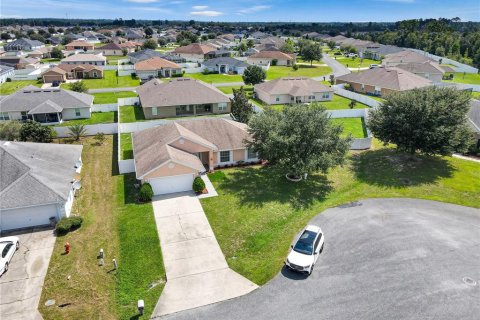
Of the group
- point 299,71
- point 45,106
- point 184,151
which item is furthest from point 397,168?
point 299,71

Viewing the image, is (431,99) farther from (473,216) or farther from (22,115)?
(22,115)

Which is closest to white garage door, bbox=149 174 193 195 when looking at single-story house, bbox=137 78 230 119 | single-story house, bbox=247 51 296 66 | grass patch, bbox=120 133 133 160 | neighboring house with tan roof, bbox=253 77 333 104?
grass patch, bbox=120 133 133 160

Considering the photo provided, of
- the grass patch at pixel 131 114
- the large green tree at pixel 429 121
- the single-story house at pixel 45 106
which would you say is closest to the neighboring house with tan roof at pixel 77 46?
the single-story house at pixel 45 106

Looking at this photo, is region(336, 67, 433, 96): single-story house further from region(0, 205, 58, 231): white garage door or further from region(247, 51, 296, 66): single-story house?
region(0, 205, 58, 231): white garage door

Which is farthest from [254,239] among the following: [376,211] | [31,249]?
[31,249]

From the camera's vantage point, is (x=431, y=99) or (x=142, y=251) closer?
(x=142, y=251)

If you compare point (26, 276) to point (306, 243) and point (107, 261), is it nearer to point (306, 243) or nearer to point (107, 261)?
point (107, 261)

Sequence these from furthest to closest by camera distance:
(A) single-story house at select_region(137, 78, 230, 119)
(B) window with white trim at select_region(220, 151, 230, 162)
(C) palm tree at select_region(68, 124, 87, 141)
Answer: (A) single-story house at select_region(137, 78, 230, 119), (C) palm tree at select_region(68, 124, 87, 141), (B) window with white trim at select_region(220, 151, 230, 162)
